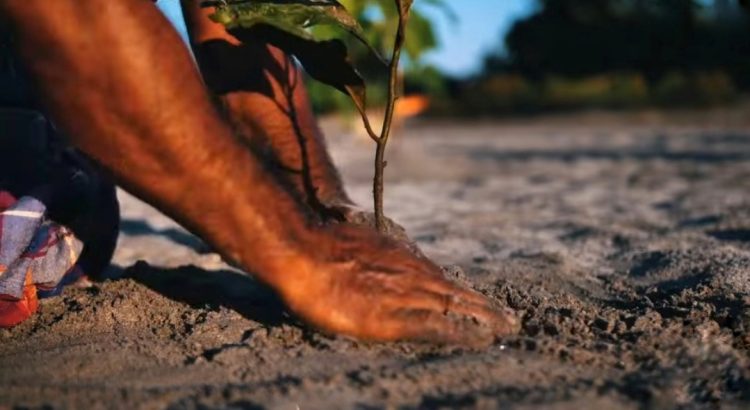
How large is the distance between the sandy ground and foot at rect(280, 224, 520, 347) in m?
0.03

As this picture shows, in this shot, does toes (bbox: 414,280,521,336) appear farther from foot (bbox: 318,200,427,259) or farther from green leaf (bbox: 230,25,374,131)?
green leaf (bbox: 230,25,374,131)

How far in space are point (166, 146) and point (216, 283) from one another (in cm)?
67

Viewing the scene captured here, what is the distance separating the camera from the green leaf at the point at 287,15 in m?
1.36

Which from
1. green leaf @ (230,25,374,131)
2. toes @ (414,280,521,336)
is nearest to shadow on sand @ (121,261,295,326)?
toes @ (414,280,521,336)

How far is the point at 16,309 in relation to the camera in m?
1.55

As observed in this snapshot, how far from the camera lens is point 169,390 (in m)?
1.21

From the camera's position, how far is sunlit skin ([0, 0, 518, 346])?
1258 mm

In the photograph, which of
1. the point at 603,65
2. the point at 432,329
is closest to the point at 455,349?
the point at 432,329

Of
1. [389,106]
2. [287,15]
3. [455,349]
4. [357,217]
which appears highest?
[287,15]

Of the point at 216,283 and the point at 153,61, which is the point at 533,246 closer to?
the point at 216,283

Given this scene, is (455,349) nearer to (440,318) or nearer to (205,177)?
(440,318)

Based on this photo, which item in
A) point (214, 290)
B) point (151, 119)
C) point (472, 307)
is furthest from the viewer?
point (214, 290)

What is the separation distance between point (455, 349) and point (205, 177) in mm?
475

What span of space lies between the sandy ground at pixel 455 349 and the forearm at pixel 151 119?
208 mm
